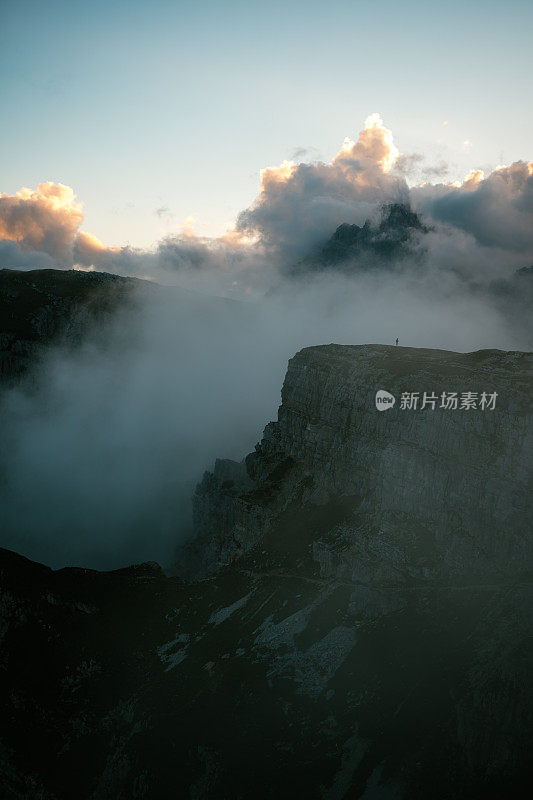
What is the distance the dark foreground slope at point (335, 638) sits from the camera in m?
50.5

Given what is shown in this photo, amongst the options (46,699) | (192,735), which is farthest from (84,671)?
(192,735)

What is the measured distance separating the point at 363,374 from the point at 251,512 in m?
35.7
